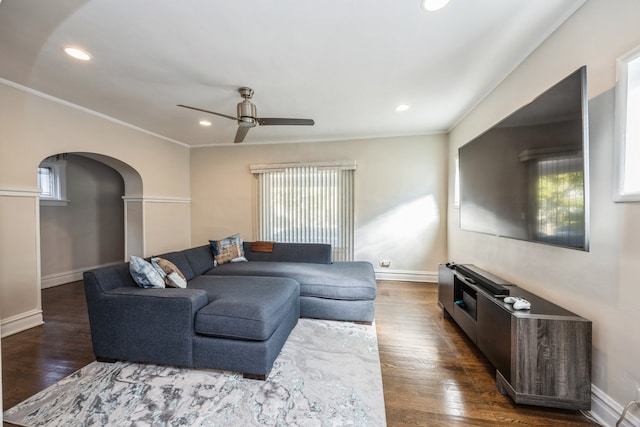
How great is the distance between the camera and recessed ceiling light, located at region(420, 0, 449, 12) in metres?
1.59

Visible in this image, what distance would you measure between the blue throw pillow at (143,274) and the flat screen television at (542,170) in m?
2.99

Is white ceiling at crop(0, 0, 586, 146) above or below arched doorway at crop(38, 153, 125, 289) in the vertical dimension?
above

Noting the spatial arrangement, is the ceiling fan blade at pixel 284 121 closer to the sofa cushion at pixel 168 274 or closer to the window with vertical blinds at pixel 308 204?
the sofa cushion at pixel 168 274

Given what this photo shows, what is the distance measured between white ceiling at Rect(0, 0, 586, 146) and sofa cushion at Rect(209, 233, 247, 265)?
6.06ft

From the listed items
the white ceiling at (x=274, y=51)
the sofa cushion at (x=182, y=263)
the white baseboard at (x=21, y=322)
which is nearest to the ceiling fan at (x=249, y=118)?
the white ceiling at (x=274, y=51)

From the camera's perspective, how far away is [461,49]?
2.09 meters

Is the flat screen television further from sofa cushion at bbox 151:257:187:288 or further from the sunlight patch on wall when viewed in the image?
sofa cushion at bbox 151:257:187:288

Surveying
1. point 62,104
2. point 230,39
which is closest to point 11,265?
point 62,104

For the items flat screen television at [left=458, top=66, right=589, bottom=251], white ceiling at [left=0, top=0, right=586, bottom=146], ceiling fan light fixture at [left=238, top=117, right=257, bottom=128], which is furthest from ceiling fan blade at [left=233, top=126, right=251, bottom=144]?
flat screen television at [left=458, top=66, right=589, bottom=251]

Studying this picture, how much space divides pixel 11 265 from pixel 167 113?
7.65 feet

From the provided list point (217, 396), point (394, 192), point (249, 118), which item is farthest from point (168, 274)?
point (394, 192)

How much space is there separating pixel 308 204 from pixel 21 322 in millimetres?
3770

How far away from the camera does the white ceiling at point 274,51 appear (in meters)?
1.68

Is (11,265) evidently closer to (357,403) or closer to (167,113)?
(167,113)
